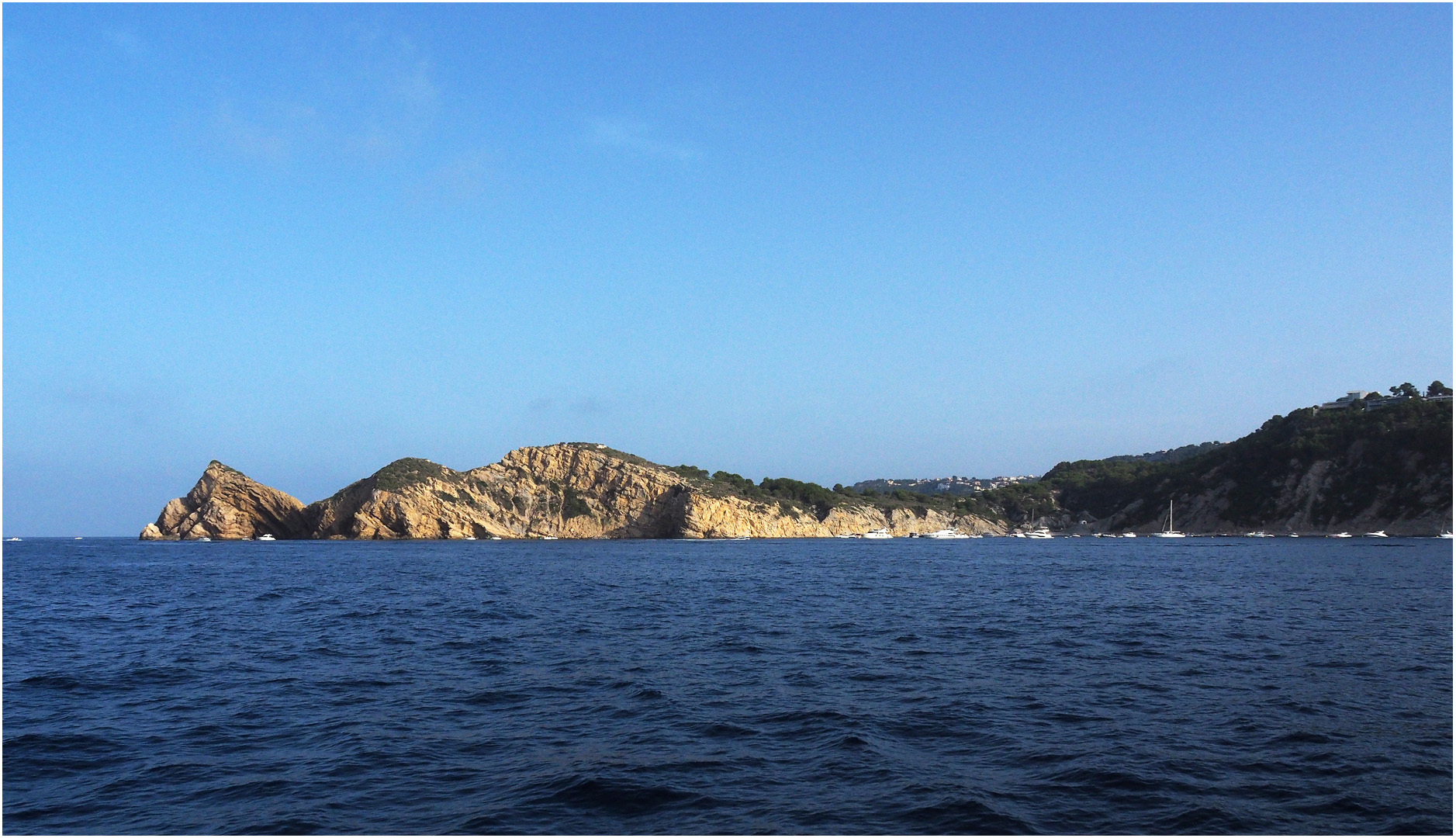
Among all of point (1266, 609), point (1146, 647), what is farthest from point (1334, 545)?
point (1146, 647)

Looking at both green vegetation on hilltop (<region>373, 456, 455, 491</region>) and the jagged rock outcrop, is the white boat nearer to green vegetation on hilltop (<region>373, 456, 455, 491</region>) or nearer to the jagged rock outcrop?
green vegetation on hilltop (<region>373, 456, 455, 491</region>)

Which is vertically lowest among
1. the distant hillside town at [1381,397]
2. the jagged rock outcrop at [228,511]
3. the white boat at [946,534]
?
the white boat at [946,534]

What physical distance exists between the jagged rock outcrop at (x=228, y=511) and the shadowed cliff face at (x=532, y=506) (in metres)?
0.29

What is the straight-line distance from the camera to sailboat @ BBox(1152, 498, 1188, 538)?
16912 centimetres

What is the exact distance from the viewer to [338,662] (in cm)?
2536

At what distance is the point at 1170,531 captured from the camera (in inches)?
6870

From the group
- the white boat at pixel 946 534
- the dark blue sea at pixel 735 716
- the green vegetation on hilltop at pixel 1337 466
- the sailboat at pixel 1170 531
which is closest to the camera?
the dark blue sea at pixel 735 716

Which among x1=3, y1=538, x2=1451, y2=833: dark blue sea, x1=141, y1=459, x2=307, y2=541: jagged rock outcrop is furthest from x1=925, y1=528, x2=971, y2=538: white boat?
x1=3, y1=538, x2=1451, y2=833: dark blue sea

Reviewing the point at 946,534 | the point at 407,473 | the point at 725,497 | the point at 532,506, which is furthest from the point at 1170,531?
the point at 407,473

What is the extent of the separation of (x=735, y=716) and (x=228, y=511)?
161848 mm

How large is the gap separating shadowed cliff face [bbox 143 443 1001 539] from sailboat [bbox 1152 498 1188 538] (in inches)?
2726

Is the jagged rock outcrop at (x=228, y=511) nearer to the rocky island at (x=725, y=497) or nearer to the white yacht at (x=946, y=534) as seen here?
the rocky island at (x=725, y=497)

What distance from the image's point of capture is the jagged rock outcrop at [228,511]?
15262 centimetres

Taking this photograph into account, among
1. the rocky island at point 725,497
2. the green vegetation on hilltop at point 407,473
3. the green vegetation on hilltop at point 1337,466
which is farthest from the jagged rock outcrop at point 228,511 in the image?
the green vegetation on hilltop at point 1337,466
